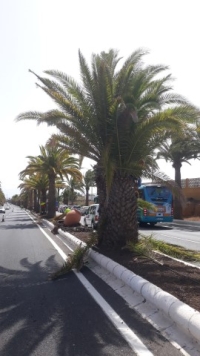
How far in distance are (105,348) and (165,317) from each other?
4.09 ft

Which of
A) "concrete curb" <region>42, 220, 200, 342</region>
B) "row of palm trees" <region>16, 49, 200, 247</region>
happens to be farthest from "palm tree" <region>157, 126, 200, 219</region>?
"concrete curb" <region>42, 220, 200, 342</region>

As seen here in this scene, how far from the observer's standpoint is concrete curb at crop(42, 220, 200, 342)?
4920 millimetres

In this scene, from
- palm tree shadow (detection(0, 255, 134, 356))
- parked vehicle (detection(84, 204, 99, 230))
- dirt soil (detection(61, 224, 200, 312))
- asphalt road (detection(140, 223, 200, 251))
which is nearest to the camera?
palm tree shadow (detection(0, 255, 134, 356))

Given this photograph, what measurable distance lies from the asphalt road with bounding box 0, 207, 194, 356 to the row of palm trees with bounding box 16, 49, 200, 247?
2.99 m

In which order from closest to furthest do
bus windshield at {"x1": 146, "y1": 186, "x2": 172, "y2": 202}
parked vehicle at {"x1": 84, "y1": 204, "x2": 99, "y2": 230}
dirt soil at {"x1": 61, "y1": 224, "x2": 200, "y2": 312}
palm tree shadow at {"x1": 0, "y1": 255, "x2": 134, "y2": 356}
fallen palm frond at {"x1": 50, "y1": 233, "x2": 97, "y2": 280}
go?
palm tree shadow at {"x1": 0, "y1": 255, "x2": 134, "y2": 356}
dirt soil at {"x1": 61, "y1": 224, "x2": 200, "y2": 312}
fallen palm frond at {"x1": 50, "y1": 233, "x2": 97, "y2": 280}
parked vehicle at {"x1": 84, "y1": 204, "x2": 99, "y2": 230}
bus windshield at {"x1": 146, "y1": 186, "x2": 172, "y2": 202}

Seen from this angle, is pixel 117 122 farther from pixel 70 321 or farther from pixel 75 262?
pixel 70 321

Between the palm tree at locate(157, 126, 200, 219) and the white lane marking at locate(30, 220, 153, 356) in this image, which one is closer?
the white lane marking at locate(30, 220, 153, 356)

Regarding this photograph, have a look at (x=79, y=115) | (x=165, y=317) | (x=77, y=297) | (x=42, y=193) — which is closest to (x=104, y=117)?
(x=79, y=115)

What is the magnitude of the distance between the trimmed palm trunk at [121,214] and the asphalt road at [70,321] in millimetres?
2586

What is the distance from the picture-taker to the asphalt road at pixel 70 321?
482 cm

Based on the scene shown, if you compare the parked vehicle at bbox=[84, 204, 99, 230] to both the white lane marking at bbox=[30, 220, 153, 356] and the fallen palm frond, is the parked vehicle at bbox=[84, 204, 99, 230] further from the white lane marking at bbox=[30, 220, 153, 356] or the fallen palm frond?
the white lane marking at bbox=[30, 220, 153, 356]

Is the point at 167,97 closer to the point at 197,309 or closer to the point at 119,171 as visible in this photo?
the point at 119,171

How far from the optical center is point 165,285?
7098 mm

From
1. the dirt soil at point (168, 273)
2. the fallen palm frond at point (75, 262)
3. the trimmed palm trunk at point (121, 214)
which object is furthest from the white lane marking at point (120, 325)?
the trimmed palm trunk at point (121, 214)
